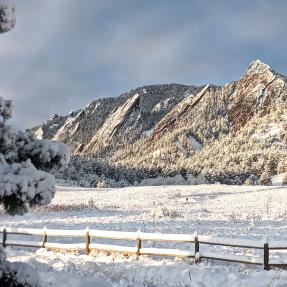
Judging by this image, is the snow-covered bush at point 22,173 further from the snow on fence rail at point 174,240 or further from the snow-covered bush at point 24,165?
the snow on fence rail at point 174,240

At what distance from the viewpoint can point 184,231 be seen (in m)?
26.5

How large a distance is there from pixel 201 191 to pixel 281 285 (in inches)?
1804

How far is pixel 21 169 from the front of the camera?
4.90 metres

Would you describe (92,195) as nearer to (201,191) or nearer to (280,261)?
(201,191)

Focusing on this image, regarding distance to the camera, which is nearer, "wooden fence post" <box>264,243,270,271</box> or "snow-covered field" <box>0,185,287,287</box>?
"snow-covered field" <box>0,185,287,287</box>

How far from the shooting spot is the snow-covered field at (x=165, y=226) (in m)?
14.5

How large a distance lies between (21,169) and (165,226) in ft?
80.5

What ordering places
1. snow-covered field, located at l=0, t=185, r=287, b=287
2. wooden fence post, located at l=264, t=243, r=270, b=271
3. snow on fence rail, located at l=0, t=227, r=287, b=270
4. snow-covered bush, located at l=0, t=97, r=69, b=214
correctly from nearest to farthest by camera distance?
snow-covered bush, located at l=0, t=97, r=69, b=214 < snow-covered field, located at l=0, t=185, r=287, b=287 < wooden fence post, located at l=264, t=243, r=270, b=271 < snow on fence rail, located at l=0, t=227, r=287, b=270

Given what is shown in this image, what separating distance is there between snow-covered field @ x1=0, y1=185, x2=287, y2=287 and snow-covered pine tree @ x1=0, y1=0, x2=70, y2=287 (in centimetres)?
305

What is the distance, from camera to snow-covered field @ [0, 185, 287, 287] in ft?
47.6

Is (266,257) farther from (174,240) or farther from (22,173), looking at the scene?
(22,173)

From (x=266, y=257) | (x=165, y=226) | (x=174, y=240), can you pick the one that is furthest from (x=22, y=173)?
(x=165, y=226)

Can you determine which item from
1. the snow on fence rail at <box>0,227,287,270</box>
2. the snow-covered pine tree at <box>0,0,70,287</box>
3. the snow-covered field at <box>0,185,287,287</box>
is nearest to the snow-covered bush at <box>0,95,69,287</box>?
the snow-covered pine tree at <box>0,0,70,287</box>

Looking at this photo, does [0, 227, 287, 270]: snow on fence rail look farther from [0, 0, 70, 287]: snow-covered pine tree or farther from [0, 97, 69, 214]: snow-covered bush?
[0, 97, 69, 214]: snow-covered bush
